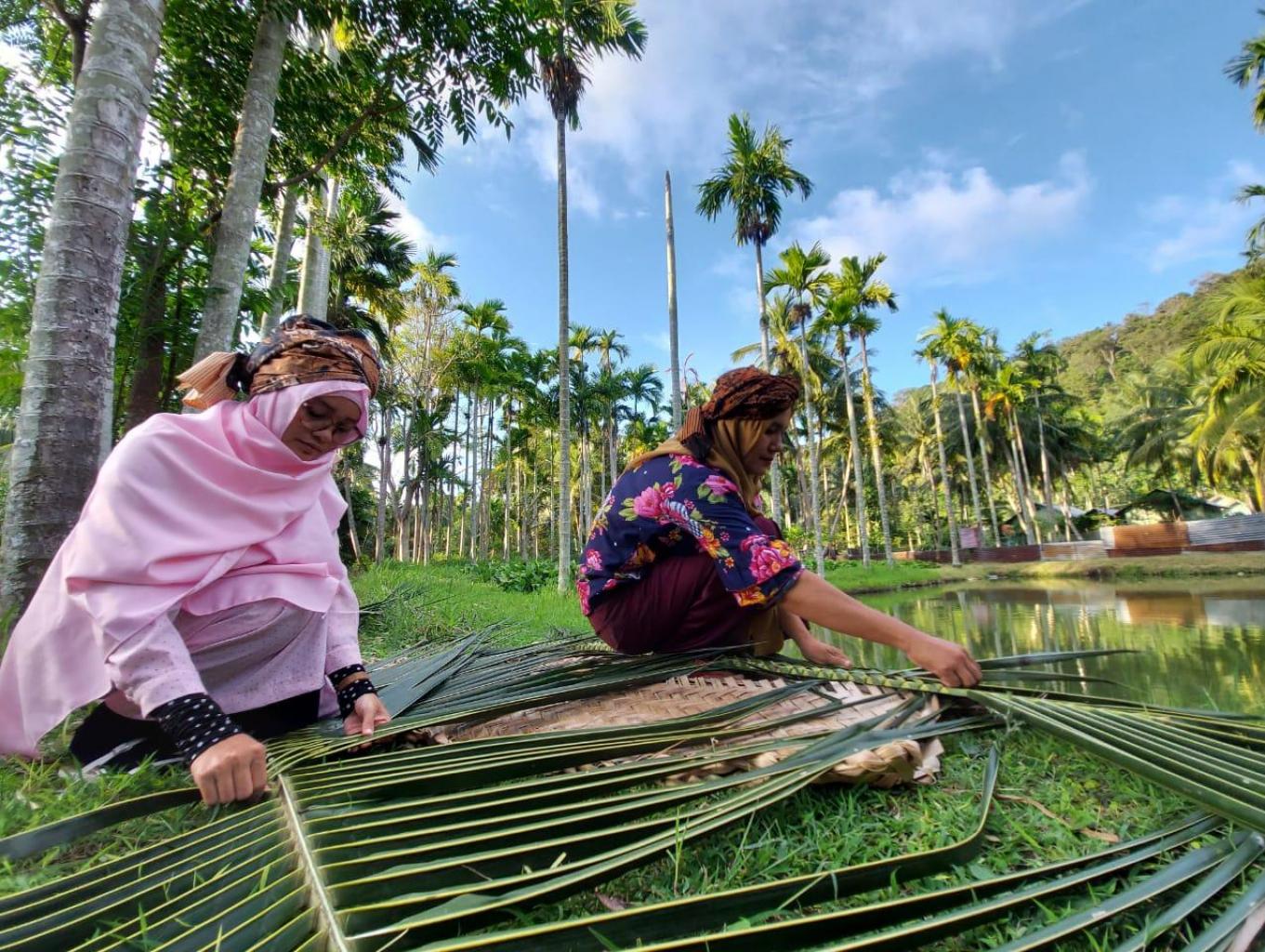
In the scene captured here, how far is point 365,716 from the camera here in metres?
1.25

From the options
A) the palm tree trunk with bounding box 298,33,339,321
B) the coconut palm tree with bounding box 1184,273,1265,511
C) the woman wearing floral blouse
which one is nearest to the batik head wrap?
the woman wearing floral blouse

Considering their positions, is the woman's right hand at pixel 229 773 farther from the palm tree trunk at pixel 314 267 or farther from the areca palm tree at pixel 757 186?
the areca palm tree at pixel 757 186

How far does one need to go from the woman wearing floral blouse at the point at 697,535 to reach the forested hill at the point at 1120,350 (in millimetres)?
38620

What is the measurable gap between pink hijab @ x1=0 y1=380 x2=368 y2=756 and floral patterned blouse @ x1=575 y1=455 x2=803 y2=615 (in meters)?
0.78

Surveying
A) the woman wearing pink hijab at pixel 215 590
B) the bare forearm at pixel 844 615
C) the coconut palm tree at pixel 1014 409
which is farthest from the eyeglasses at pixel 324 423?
the coconut palm tree at pixel 1014 409

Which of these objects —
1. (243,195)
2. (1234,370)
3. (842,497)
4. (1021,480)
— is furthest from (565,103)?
(1021,480)

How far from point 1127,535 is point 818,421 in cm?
1132

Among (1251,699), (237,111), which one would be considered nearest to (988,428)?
(1251,699)

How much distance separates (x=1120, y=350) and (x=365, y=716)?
54504 mm

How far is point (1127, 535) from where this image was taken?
2025cm

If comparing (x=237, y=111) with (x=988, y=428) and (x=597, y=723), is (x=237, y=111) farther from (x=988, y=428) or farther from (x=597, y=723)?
(x=988, y=428)

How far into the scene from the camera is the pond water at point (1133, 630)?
3912 mm

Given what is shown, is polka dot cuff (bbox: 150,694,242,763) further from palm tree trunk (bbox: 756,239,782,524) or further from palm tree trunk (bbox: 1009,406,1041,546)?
palm tree trunk (bbox: 1009,406,1041,546)

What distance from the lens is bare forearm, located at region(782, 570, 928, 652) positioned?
45.8 inches
